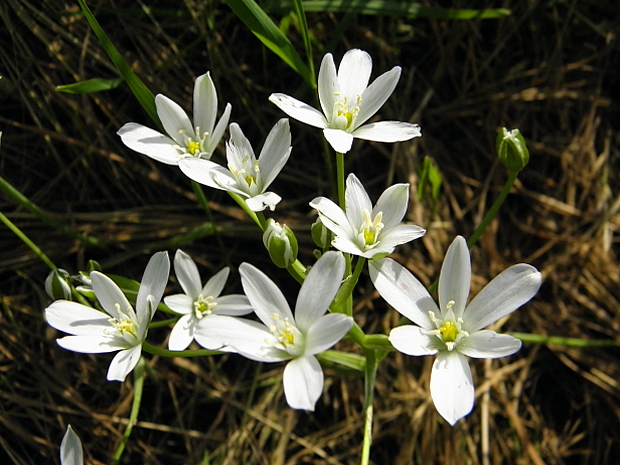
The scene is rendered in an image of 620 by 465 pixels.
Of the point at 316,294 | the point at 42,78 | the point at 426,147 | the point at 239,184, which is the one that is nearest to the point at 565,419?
the point at 426,147

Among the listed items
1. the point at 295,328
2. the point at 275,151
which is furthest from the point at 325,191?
the point at 295,328

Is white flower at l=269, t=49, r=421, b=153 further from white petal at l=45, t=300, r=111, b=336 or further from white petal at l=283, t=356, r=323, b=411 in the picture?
white petal at l=45, t=300, r=111, b=336

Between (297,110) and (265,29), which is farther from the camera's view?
(265,29)

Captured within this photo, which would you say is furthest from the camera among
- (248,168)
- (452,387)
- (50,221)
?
(50,221)

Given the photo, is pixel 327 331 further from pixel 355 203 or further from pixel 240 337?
pixel 355 203

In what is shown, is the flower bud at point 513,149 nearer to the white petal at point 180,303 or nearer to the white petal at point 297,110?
the white petal at point 297,110

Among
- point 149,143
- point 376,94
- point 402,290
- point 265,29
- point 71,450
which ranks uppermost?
point 265,29

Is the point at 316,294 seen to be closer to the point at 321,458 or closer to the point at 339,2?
the point at 321,458
